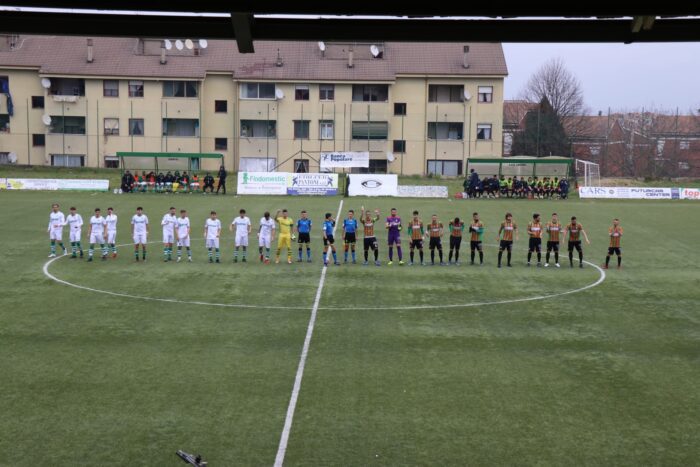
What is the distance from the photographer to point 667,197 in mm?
57875

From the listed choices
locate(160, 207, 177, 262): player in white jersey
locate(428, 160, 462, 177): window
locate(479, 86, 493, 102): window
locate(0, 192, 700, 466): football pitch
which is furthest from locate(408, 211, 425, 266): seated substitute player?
locate(479, 86, 493, 102): window

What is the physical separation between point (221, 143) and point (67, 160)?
14.9 meters

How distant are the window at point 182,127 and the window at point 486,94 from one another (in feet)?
90.1

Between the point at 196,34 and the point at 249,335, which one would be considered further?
the point at 249,335

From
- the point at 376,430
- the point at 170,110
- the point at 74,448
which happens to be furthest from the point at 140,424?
the point at 170,110

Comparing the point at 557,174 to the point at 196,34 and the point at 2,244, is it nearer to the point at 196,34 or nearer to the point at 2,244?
the point at 2,244

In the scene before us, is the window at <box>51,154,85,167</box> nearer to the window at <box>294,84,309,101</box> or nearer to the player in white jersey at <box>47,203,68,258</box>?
the window at <box>294,84,309,101</box>

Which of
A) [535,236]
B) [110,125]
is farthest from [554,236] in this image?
[110,125]

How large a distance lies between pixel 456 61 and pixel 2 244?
162 ft

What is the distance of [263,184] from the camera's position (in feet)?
181

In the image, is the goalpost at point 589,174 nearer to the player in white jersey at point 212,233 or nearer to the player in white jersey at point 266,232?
the player in white jersey at point 266,232

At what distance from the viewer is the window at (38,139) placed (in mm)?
71412

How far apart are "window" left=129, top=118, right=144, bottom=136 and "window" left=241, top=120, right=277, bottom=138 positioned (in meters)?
9.70

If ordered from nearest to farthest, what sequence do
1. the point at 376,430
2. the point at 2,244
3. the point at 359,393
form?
the point at 376,430 → the point at 359,393 → the point at 2,244
